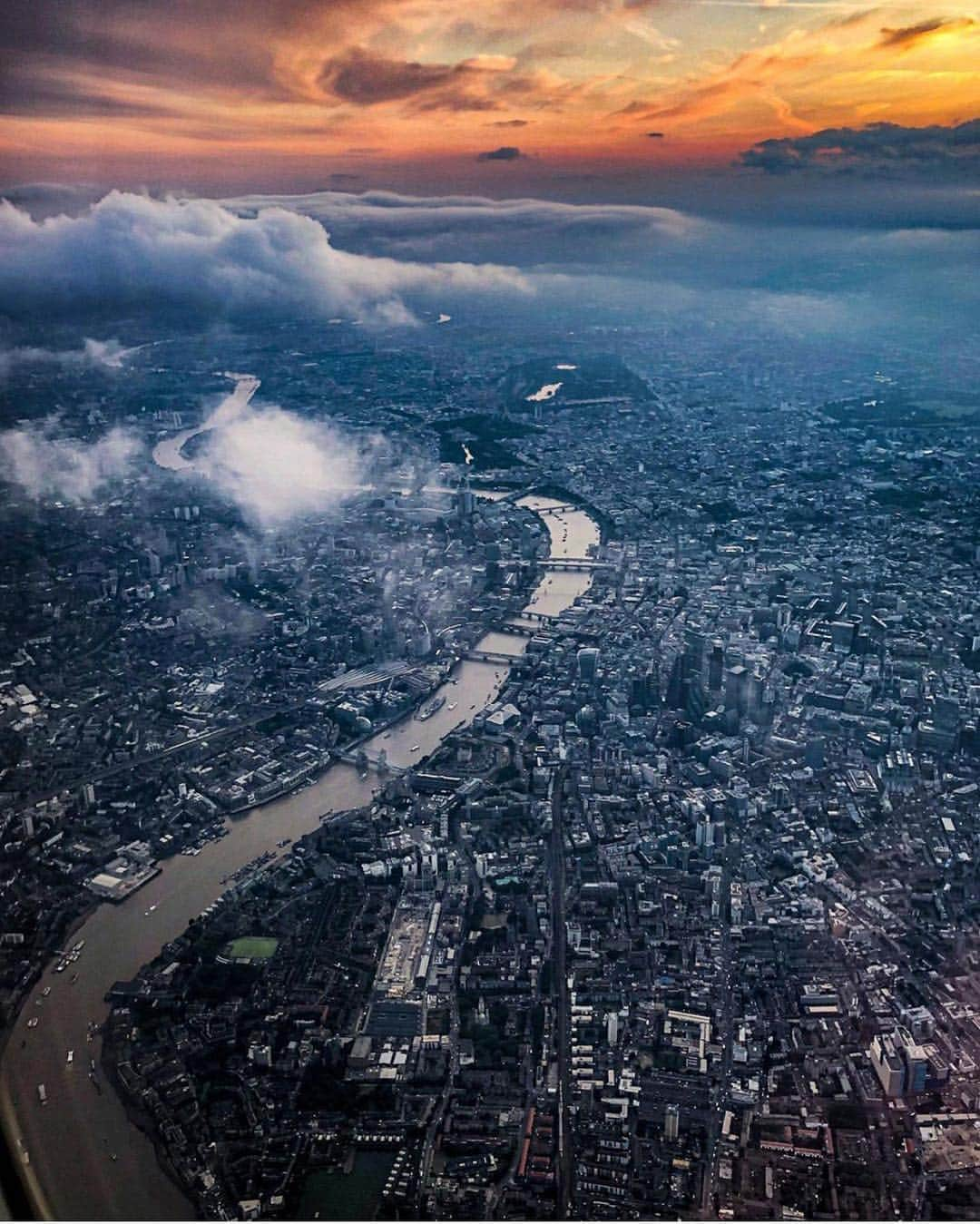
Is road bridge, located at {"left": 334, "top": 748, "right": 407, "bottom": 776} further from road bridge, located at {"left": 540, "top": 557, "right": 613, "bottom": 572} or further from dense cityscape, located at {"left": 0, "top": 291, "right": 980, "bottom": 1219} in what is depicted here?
road bridge, located at {"left": 540, "top": 557, "right": 613, "bottom": 572}

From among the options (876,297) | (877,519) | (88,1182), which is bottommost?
(877,519)

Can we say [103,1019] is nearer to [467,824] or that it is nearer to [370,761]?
[467,824]

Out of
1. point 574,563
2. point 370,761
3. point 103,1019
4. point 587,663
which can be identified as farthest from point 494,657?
point 103,1019

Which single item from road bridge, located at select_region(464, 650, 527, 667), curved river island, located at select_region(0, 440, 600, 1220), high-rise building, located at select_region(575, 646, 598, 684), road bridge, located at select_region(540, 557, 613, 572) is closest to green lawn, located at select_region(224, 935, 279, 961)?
curved river island, located at select_region(0, 440, 600, 1220)

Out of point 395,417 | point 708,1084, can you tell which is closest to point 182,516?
point 395,417

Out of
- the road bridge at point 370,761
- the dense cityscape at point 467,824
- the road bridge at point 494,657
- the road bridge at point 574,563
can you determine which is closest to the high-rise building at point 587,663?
the dense cityscape at point 467,824

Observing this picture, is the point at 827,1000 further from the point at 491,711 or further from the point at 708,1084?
the point at 491,711
